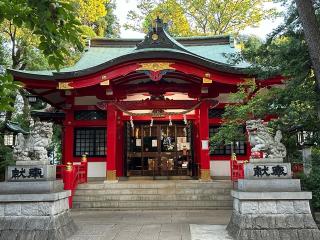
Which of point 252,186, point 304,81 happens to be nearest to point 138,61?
point 304,81

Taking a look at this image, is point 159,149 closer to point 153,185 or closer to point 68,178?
point 153,185

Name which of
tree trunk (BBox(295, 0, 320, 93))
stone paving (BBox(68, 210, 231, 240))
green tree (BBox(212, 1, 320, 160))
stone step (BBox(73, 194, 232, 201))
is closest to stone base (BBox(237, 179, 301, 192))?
stone paving (BBox(68, 210, 231, 240))

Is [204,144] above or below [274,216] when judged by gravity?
above

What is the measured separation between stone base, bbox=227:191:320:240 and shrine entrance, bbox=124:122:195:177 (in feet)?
29.3

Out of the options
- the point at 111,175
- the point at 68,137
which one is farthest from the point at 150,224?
the point at 68,137

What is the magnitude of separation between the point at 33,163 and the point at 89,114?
8610 millimetres

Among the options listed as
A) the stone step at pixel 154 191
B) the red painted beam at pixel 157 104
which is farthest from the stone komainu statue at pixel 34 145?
the red painted beam at pixel 157 104

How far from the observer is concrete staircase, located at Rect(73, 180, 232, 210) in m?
11.9

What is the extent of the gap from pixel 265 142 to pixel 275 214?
1545 millimetres

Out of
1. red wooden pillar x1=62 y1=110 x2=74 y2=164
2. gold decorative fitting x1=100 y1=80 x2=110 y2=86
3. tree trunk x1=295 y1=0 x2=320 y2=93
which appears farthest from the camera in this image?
red wooden pillar x1=62 y1=110 x2=74 y2=164

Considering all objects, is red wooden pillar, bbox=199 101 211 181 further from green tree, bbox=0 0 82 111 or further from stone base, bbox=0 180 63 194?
green tree, bbox=0 0 82 111

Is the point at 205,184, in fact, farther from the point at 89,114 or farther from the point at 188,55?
the point at 89,114

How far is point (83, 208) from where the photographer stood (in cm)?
1198

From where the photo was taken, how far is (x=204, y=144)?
45.3ft
